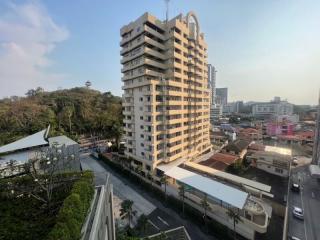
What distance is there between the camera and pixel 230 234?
20.1m

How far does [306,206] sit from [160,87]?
32.0 metres

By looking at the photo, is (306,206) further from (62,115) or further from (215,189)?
(62,115)

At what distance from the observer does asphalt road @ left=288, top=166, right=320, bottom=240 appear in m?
21.3

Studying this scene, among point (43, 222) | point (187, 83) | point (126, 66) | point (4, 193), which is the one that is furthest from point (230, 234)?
point (126, 66)

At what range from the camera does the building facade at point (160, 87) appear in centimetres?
3272

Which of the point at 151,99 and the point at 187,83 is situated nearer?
the point at 151,99

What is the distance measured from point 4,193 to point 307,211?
37.5 metres

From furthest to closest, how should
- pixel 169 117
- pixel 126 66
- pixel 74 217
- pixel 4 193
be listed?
1. pixel 126 66
2. pixel 169 117
3. pixel 4 193
4. pixel 74 217

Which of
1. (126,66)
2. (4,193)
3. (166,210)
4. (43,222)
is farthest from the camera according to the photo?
(126,66)

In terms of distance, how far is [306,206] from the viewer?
26.6 metres

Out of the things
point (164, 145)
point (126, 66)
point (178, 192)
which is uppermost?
point (126, 66)

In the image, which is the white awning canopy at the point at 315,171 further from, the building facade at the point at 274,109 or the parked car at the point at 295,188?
the building facade at the point at 274,109

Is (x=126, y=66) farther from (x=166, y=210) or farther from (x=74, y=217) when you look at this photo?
(x=74, y=217)

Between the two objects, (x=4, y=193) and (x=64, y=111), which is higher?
(x=64, y=111)
